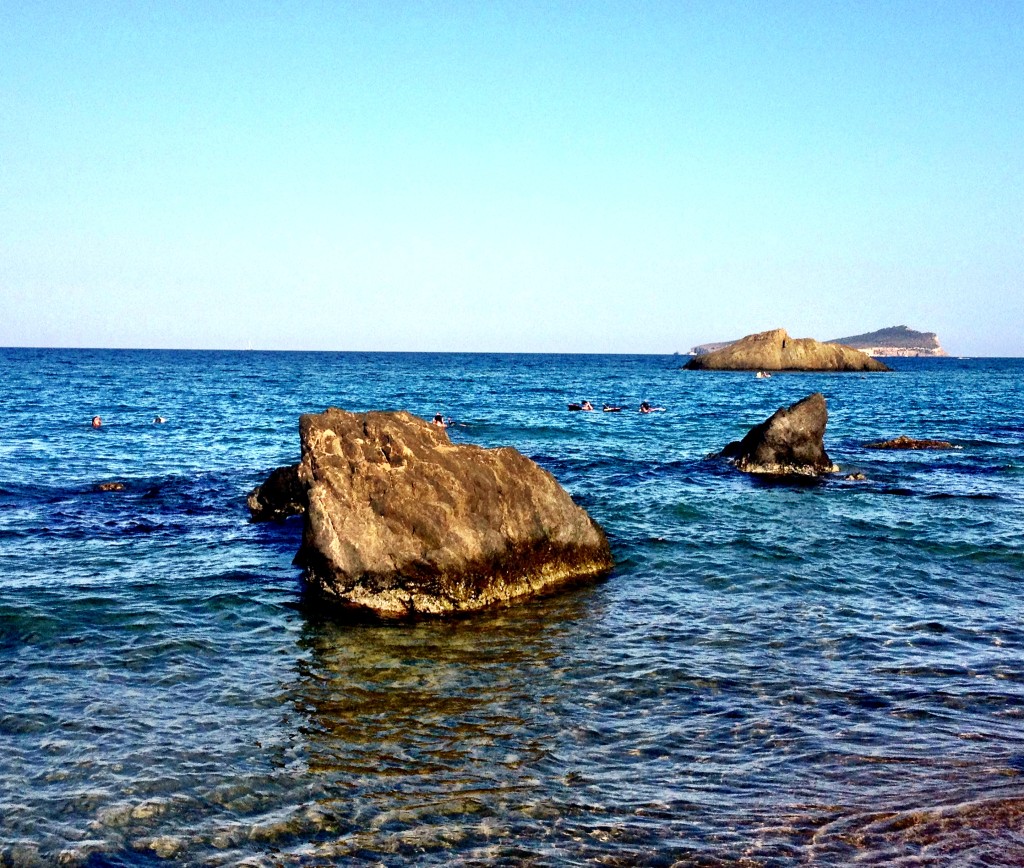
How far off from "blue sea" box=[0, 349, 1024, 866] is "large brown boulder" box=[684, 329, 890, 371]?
365ft

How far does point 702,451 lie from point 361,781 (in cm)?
2564

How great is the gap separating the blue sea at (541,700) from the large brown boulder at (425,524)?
630 millimetres

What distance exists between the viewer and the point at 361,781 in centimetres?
778

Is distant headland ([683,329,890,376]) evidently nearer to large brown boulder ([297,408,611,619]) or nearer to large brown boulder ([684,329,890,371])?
large brown boulder ([684,329,890,371])

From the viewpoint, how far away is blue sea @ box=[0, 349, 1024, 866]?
6.95 meters

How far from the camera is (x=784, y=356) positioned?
129500 mm

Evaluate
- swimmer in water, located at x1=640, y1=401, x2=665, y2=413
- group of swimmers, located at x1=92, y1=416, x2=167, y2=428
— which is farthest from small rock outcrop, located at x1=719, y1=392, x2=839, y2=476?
group of swimmers, located at x1=92, y1=416, x2=167, y2=428

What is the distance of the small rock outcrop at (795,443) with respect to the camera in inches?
1027

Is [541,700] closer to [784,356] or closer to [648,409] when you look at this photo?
[648,409]

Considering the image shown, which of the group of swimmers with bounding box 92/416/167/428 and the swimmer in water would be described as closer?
the group of swimmers with bounding box 92/416/167/428

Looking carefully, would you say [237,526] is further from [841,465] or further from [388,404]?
[388,404]

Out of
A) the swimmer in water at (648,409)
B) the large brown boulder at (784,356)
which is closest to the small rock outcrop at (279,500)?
the swimmer in water at (648,409)

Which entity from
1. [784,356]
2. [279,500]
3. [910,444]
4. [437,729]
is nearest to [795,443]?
[910,444]

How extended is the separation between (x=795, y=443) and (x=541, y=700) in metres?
18.5
